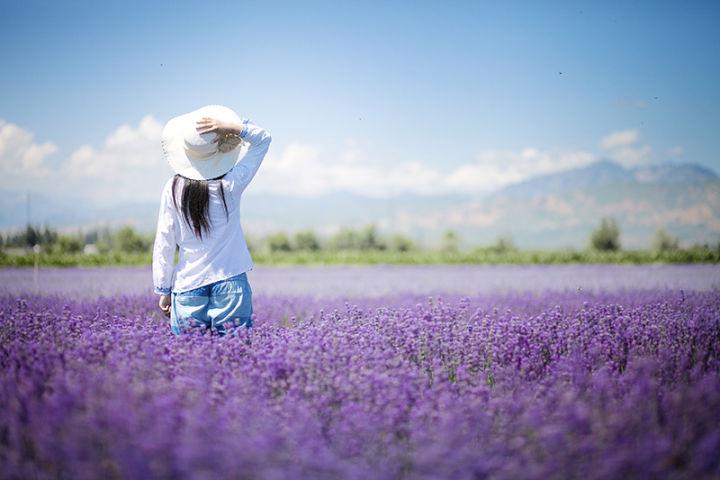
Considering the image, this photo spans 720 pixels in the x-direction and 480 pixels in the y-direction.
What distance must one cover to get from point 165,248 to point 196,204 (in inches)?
12.8

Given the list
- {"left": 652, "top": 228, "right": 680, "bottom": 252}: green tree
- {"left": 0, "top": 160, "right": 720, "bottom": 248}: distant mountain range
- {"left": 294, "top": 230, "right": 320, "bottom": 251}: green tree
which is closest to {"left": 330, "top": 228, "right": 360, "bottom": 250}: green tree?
{"left": 294, "top": 230, "right": 320, "bottom": 251}: green tree

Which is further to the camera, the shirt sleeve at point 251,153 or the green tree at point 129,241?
the green tree at point 129,241

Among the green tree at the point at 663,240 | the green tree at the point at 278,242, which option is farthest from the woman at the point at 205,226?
the green tree at the point at 663,240

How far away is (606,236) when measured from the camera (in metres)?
24.8

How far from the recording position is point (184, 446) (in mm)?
1684

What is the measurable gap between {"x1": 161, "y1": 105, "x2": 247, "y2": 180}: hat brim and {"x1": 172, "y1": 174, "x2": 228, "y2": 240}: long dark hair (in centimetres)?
5

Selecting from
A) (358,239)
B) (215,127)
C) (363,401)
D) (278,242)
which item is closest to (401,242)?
(358,239)

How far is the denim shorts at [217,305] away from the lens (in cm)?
327

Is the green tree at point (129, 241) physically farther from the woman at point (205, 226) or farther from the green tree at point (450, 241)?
the woman at point (205, 226)

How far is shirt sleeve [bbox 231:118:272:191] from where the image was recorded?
3.29 meters

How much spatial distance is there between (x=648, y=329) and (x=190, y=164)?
117 inches

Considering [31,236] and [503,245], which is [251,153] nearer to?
[31,236]

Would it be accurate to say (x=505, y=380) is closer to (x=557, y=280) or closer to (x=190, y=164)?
(x=190, y=164)

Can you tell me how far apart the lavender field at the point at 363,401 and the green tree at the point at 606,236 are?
73.9 ft
